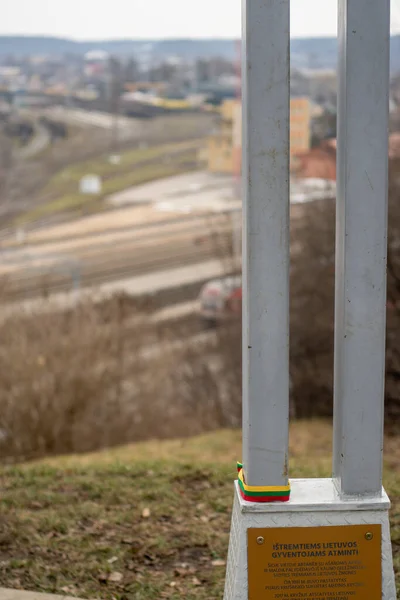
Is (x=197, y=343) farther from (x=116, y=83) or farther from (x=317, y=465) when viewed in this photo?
(x=116, y=83)

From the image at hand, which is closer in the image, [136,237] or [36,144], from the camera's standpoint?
[136,237]

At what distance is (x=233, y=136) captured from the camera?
35.2 m

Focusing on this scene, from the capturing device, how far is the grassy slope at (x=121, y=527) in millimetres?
4066

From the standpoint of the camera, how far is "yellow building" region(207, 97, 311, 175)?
25.8 meters

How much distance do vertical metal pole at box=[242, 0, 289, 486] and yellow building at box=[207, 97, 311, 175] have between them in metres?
17.5

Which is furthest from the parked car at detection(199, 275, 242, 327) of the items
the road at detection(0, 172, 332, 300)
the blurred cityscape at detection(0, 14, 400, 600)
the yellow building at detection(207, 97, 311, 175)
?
the yellow building at detection(207, 97, 311, 175)

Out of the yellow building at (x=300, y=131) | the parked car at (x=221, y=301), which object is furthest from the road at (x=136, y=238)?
the yellow building at (x=300, y=131)

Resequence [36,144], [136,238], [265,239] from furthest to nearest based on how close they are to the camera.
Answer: [36,144] → [136,238] → [265,239]

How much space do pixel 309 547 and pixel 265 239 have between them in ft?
3.96

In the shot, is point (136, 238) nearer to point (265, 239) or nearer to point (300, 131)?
point (300, 131)

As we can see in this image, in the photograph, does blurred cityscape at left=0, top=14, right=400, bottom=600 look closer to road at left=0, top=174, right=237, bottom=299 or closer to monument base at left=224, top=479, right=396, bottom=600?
road at left=0, top=174, right=237, bottom=299

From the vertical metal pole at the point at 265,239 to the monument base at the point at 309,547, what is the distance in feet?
0.49

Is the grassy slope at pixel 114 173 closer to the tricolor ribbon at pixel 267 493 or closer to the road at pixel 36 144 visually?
the road at pixel 36 144

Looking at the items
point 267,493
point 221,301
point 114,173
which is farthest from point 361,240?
point 114,173
